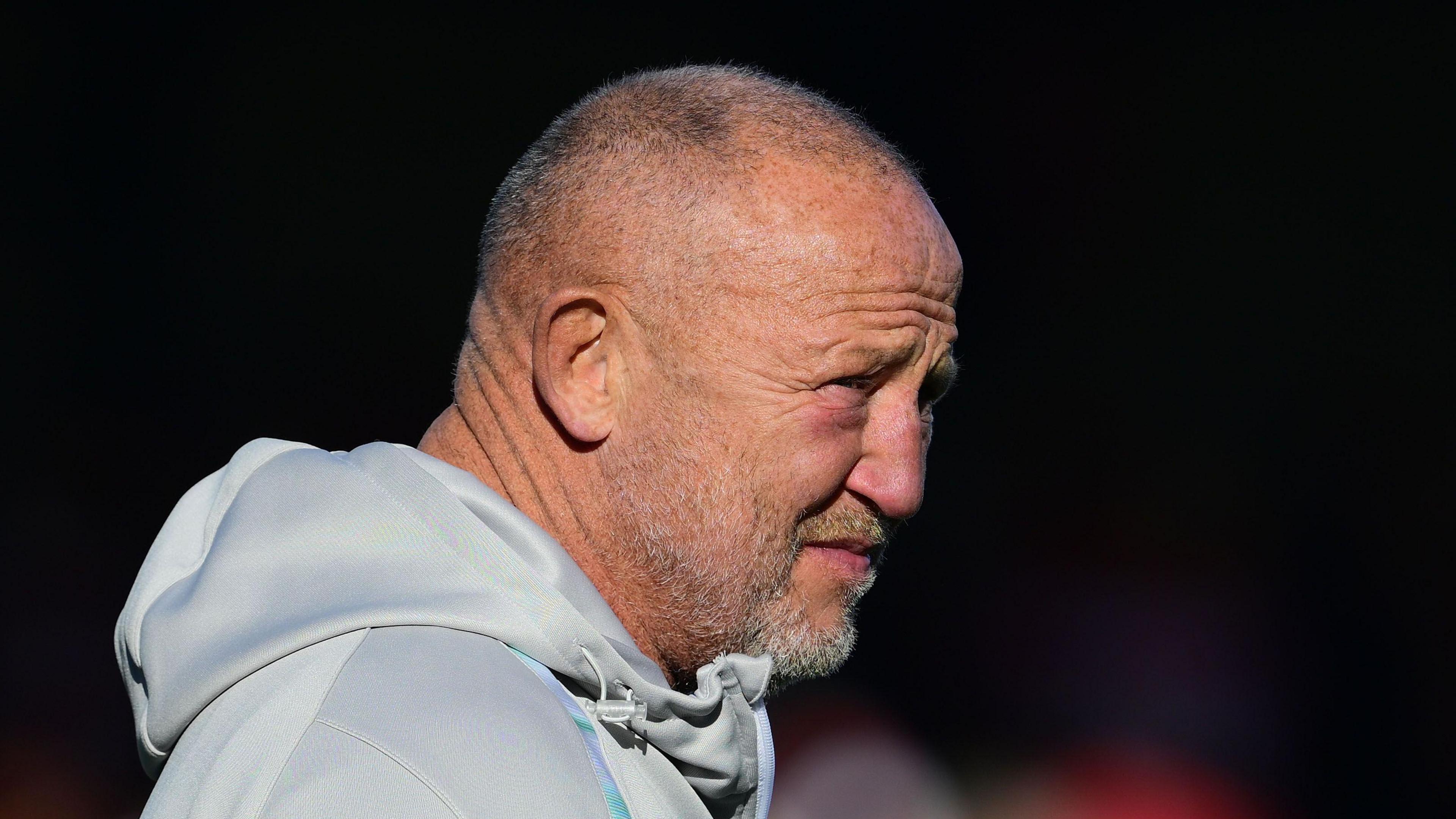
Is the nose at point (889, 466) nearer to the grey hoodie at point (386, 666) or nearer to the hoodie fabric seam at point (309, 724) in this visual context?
the grey hoodie at point (386, 666)

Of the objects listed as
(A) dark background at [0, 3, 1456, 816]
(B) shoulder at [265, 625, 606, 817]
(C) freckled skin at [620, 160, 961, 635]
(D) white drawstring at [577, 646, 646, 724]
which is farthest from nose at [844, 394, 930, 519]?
(A) dark background at [0, 3, 1456, 816]

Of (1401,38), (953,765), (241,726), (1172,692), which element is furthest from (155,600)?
(1401,38)

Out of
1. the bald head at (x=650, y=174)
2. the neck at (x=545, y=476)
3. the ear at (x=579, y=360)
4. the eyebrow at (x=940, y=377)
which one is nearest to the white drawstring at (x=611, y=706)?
the neck at (x=545, y=476)

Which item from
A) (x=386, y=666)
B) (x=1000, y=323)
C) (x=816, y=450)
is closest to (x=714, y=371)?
(x=816, y=450)

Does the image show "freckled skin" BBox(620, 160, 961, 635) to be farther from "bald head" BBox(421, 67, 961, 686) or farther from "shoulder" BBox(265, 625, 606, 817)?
"shoulder" BBox(265, 625, 606, 817)

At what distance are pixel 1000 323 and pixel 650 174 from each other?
284 centimetres

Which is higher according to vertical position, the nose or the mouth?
the nose

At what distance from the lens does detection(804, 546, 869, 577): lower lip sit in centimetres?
129

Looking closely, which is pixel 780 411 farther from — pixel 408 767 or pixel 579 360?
pixel 408 767

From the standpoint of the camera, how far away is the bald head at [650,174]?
4.01ft

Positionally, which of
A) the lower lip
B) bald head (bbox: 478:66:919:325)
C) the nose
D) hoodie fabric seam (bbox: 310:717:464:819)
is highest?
bald head (bbox: 478:66:919:325)

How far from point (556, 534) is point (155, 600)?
0.38 metres

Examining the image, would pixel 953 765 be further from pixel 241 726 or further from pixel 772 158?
pixel 241 726

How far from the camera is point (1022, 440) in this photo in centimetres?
388
